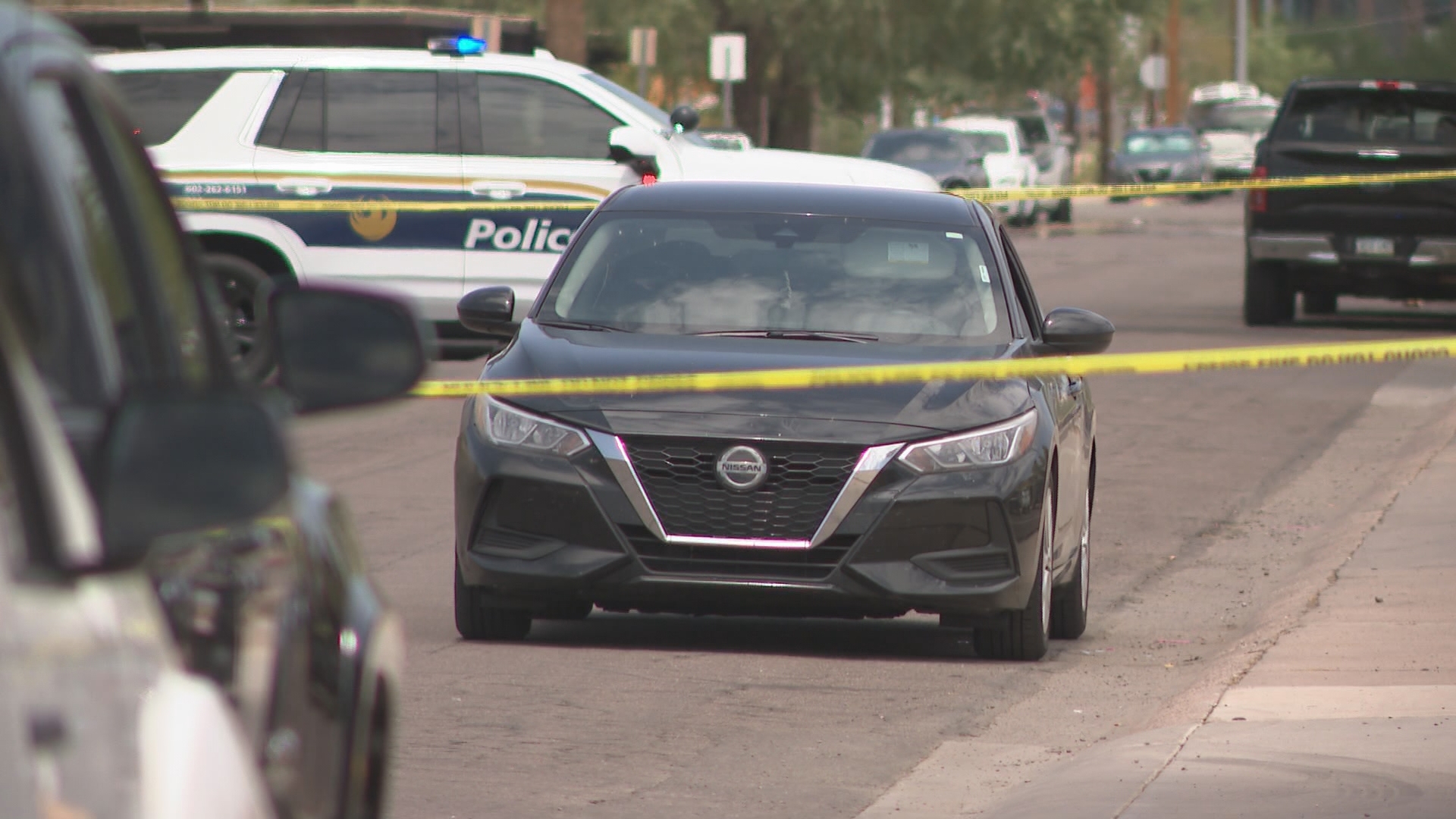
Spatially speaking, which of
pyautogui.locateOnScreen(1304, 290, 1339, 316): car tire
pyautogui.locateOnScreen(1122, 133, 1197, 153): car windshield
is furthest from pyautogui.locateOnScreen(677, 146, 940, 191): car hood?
pyautogui.locateOnScreen(1122, 133, 1197, 153): car windshield

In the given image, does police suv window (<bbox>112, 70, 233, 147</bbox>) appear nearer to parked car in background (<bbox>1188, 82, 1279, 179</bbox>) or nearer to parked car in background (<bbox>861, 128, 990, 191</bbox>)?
parked car in background (<bbox>861, 128, 990, 191</bbox>)

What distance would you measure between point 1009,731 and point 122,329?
16.2ft

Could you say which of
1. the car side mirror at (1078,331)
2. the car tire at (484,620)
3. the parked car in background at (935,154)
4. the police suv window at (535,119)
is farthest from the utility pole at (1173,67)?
the car tire at (484,620)

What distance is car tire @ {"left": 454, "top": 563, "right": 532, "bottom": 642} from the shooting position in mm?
8328

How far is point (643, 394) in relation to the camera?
8000 millimetres

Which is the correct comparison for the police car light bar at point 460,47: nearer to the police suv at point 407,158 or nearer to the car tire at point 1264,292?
the police suv at point 407,158

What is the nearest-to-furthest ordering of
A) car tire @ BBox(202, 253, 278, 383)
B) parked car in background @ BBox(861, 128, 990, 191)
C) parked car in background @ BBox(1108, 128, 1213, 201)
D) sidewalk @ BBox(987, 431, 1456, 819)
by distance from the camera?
sidewalk @ BBox(987, 431, 1456, 819)
car tire @ BBox(202, 253, 278, 383)
parked car in background @ BBox(861, 128, 990, 191)
parked car in background @ BBox(1108, 128, 1213, 201)

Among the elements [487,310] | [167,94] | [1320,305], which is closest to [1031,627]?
[487,310]

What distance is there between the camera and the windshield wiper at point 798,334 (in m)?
8.59

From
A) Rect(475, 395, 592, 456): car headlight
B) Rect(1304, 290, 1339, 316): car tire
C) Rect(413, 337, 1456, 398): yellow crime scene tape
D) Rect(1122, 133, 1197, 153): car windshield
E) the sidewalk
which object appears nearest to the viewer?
the sidewalk

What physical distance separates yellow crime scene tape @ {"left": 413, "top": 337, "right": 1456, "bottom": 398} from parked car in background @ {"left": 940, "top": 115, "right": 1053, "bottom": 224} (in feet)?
103

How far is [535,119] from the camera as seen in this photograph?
16219 mm

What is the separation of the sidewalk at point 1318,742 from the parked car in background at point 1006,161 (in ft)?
100

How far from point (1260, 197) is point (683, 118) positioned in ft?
24.1
